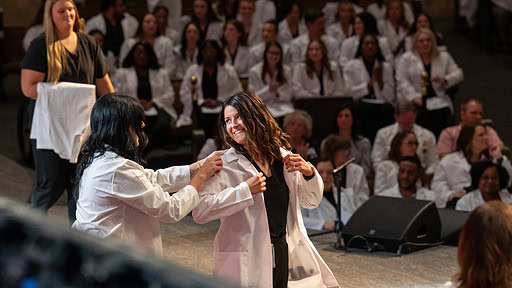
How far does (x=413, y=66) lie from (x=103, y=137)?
243 inches

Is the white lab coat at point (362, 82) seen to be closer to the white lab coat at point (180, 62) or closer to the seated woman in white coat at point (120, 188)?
the white lab coat at point (180, 62)

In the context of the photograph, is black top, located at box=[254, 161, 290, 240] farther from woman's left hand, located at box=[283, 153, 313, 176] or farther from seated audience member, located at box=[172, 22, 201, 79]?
seated audience member, located at box=[172, 22, 201, 79]

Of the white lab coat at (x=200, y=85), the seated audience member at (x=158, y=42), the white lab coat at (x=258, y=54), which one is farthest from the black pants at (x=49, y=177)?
the white lab coat at (x=258, y=54)

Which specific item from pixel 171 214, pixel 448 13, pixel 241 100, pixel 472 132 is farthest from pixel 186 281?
pixel 448 13

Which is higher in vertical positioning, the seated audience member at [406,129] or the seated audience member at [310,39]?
the seated audience member at [310,39]

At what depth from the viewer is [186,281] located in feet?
2.92

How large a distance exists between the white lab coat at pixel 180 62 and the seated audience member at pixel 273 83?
0.95m

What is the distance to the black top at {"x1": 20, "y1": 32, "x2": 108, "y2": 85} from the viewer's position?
4816mm

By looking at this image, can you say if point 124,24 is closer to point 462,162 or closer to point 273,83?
point 273,83

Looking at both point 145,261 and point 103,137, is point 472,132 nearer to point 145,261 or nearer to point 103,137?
point 103,137

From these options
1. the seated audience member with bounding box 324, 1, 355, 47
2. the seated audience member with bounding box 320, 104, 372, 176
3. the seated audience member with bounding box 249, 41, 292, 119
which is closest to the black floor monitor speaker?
the seated audience member with bounding box 320, 104, 372, 176

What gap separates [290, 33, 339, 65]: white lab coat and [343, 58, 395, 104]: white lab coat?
0.59m

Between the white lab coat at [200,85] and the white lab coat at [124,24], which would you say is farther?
the white lab coat at [124,24]

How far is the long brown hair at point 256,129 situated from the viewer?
12.2ft
